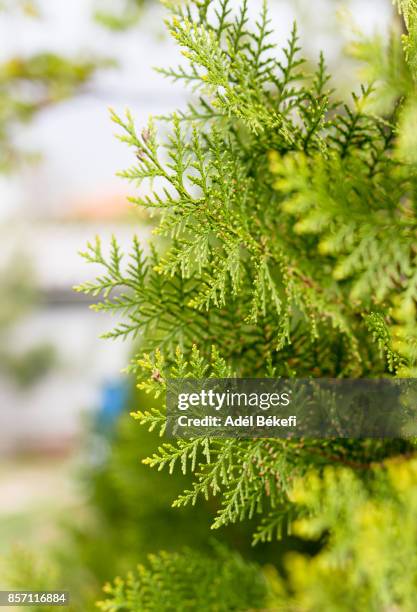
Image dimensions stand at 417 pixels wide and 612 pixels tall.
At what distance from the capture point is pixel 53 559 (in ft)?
3.79

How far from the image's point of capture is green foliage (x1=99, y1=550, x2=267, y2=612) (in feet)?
1.44

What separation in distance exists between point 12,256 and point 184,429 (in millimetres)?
4321

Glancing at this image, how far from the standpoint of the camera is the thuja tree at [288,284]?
13.0 inches

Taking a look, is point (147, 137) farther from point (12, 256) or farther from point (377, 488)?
point (12, 256)

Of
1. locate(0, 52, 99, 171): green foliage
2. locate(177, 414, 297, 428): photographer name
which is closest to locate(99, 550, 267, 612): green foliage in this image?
locate(177, 414, 297, 428): photographer name

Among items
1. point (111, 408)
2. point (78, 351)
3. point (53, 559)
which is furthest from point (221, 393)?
point (78, 351)

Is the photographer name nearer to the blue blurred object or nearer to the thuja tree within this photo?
the thuja tree

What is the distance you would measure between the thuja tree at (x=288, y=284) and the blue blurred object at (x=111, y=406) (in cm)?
124

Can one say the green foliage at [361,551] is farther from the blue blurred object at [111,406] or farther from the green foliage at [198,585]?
the blue blurred object at [111,406]

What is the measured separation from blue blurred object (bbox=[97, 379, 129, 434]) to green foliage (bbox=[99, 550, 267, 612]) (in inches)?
46.5

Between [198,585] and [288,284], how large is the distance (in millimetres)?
237

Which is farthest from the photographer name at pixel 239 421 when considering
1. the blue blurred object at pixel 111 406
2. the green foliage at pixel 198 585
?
the blue blurred object at pixel 111 406

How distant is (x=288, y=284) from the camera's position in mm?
399

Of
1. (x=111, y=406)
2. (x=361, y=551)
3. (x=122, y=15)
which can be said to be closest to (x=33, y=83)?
(x=122, y=15)
